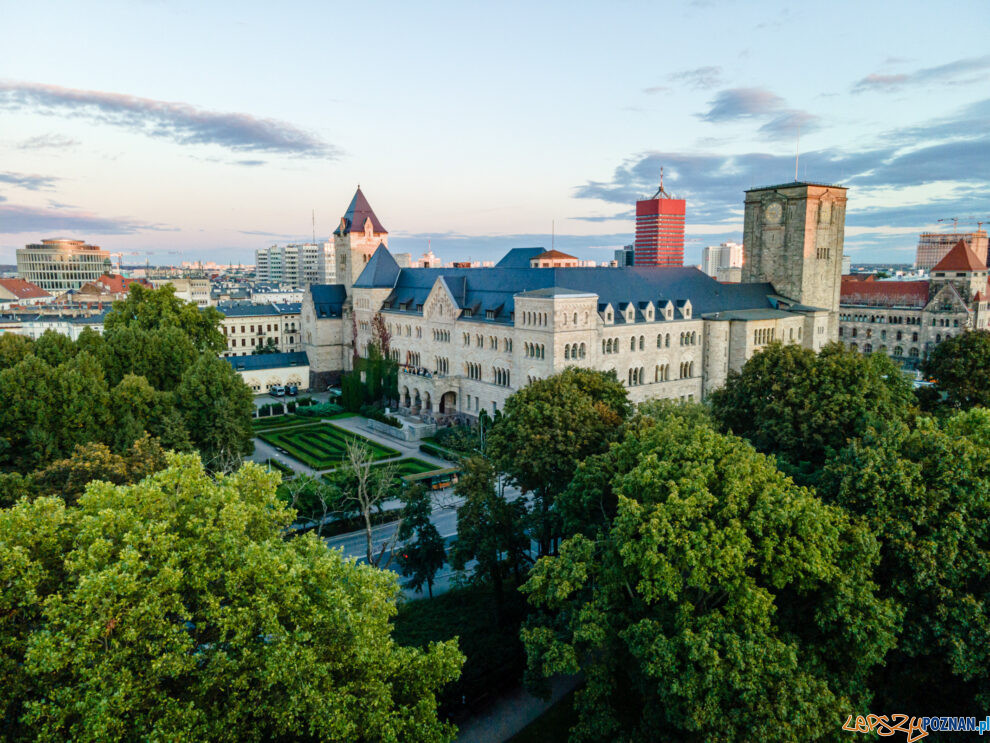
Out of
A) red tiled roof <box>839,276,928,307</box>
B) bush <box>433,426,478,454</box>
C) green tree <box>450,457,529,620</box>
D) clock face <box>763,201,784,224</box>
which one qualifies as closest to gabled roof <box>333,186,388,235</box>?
bush <box>433,426,478,454</box>

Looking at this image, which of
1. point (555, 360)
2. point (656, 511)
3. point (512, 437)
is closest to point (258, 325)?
point (555, 360)

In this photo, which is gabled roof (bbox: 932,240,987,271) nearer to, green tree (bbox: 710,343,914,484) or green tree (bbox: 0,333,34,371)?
green tree (bbox: 710,343,914,484)

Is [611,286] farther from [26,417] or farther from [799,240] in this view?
[26,417]

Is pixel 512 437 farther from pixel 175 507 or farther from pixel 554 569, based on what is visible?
pixel 175 507

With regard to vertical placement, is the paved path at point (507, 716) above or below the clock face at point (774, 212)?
below

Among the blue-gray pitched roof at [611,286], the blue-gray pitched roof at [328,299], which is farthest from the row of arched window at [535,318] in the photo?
the blue-gray pitched roof at [328,299]

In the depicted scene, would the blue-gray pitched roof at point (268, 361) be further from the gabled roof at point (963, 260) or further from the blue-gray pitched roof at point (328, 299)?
the gabled roof at point (963, 260)

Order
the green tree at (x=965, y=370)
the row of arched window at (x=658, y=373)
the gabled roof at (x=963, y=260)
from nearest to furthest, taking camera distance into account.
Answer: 1. the green tree at (x=965, y=370)
2. the row of arched window at (x=658, y=373)
3. the gabled roof at (x=963, y=260)
